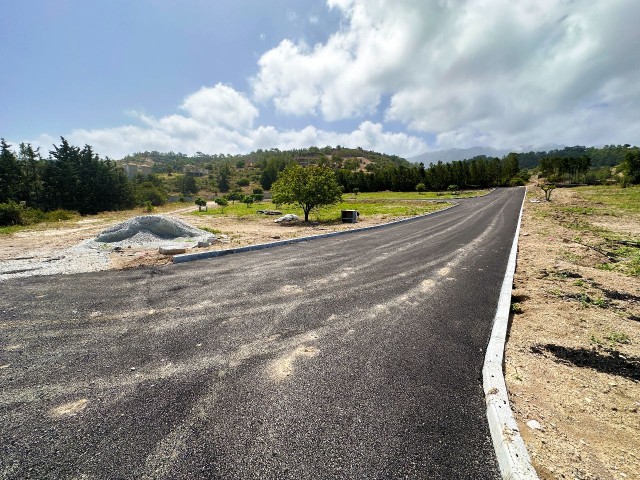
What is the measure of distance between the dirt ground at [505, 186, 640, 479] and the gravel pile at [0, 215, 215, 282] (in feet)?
33.6

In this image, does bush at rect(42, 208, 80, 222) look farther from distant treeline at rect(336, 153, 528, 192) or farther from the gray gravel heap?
distant treeline at rect(336, 153, 528, 192)

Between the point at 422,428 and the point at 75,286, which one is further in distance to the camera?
the point at 75,286

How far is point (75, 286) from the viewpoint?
6473mm

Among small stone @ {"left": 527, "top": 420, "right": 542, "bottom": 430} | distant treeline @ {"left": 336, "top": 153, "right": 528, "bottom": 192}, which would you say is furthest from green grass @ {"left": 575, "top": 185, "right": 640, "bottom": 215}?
distant treeline @ {"left": 336, "top": 153, "right": 528, "bottom": 192}

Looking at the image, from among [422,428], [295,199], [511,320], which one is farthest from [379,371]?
[295,199]

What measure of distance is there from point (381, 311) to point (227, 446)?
11.7 feet

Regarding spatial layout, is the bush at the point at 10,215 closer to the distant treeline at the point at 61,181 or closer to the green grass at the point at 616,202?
the distant treeline at the point at 61,181

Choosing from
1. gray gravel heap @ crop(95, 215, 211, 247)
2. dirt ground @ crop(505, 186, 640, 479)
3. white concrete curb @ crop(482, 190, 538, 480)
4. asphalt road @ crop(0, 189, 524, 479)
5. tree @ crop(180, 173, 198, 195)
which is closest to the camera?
white concrete curb @ crop(482, 190, 538, 480)

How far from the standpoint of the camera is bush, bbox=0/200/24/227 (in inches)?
772

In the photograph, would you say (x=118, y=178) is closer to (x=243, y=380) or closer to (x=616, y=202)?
(x=243, y=380)

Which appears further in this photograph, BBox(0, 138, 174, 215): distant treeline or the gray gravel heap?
BBox(0, 138, 174, 215): distant treeline

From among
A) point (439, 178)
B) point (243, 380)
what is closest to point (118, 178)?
point (243, 380)

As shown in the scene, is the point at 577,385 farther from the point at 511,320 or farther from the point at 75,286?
the point at 75,286

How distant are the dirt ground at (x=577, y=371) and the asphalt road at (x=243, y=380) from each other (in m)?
0.50
